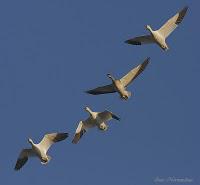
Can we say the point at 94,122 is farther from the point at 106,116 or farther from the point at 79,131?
the point at 79,131

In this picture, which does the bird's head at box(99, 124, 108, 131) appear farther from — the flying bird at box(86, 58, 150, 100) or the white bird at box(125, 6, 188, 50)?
the white bird at box(125, 6, 188, 50)

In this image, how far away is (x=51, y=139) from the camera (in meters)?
83.9

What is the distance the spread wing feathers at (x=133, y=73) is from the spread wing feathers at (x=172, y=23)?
286 centimetres

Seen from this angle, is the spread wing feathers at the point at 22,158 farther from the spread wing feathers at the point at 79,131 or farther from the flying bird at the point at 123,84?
the flying bird at the point at 123,84

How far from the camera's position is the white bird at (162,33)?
81.0 m

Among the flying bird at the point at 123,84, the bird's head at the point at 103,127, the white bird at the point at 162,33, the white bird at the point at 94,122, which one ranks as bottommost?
the bird's head at the point at 103,127

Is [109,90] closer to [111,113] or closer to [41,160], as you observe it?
[111,113]

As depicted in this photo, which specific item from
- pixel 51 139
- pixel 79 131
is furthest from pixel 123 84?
pixel 51 139

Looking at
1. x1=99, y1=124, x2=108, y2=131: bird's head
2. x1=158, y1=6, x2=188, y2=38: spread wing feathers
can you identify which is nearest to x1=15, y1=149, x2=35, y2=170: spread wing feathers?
x1=99, y1=124, x2=108, y2=131: bird's head

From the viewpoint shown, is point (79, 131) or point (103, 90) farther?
point (79, 131)

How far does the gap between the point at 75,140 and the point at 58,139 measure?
143cm

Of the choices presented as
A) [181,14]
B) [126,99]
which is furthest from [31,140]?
[181,14]

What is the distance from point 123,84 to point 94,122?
3773 mm

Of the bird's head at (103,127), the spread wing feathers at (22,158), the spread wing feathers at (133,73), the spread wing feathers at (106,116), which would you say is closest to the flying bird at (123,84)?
the spread wing feathers at (133,73)
